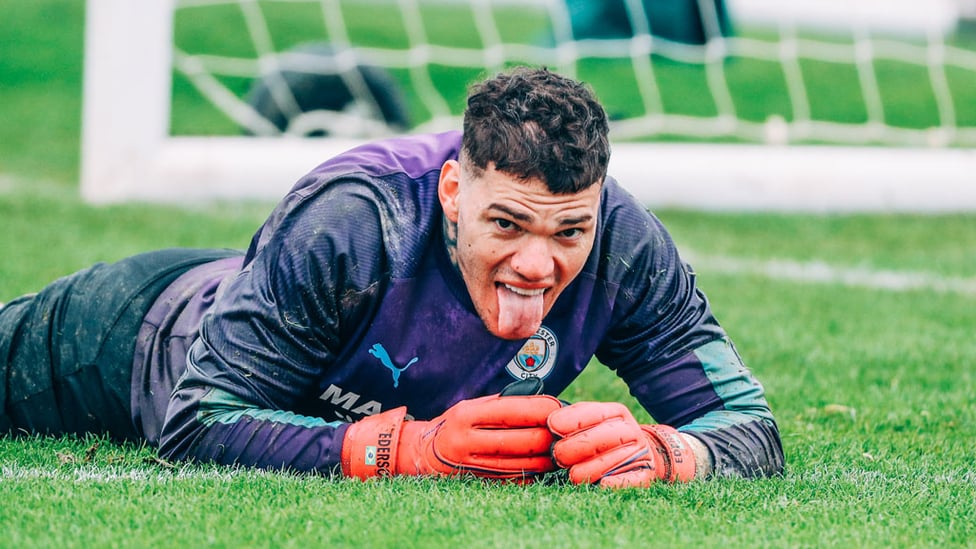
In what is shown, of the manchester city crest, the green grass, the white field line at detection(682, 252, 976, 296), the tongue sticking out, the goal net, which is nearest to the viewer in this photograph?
the green grass

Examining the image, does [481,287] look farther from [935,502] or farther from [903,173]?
[903,173]

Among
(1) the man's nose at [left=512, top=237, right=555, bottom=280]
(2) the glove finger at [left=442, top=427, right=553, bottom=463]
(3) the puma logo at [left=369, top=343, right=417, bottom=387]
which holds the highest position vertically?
(1) the man's nose at [left=512, top=237, right=555, bottom=280]

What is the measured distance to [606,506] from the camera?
3227mm

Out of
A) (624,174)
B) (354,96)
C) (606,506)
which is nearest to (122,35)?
(354,96)

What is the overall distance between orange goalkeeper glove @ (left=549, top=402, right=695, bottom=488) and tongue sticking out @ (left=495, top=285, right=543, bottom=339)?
0.76ft

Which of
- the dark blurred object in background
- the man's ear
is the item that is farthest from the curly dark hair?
the dark blurred object in background

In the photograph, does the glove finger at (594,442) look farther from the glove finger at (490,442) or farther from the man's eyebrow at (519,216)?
the man's eyebrow at (519,216)

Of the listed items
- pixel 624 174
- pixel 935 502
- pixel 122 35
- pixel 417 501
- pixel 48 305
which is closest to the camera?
pixel 417 501

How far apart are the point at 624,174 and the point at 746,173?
839mm

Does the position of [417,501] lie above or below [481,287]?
below

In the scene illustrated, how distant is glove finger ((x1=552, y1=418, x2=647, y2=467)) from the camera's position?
3.37 m

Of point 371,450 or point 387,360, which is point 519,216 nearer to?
point 387,360

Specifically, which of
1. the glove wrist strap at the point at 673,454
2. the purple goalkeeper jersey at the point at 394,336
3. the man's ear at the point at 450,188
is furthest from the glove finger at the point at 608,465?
the man's ear at the point at 450,188

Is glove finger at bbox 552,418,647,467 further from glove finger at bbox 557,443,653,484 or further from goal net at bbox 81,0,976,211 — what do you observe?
goal net at bbox 81,0,976,211
